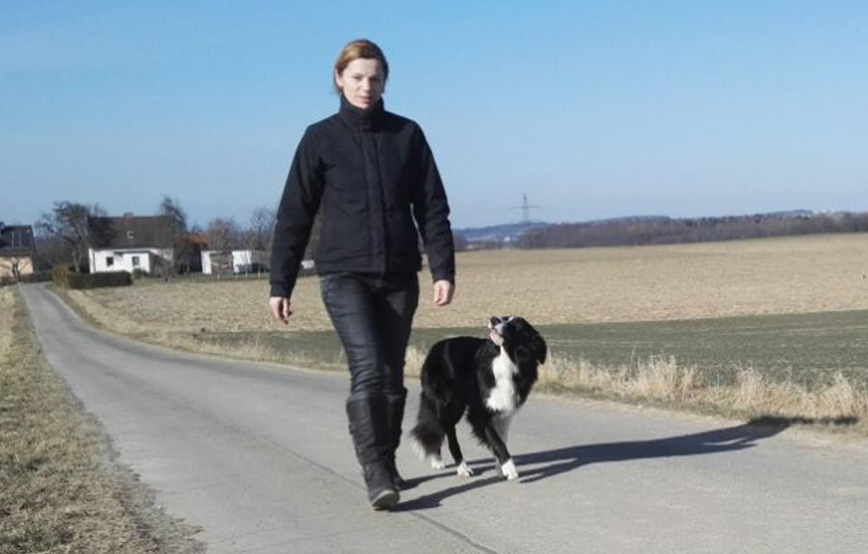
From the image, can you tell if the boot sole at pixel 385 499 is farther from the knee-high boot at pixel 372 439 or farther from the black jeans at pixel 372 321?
the black jeans at pixel 372 321

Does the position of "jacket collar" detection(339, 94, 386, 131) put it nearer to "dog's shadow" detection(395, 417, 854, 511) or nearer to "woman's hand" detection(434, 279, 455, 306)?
"woman's hand" detection(434, 279, 455, 306)

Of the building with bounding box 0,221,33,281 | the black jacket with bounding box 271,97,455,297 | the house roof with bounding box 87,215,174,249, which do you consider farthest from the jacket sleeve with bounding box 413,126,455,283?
the building with bounding box 0,221,33,281

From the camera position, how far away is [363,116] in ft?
18.2

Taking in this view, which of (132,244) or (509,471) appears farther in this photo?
(132,244)

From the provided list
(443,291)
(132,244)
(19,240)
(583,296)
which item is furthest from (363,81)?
(19,240)

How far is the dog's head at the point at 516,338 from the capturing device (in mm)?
6035

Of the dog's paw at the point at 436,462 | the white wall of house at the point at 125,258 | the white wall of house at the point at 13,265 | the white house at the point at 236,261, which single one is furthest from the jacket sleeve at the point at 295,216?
the white wall of house at the point at 13,265

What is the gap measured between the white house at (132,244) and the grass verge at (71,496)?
121 m

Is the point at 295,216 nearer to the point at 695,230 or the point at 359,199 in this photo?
the point at 359,199

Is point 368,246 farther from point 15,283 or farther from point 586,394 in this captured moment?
point 15,283

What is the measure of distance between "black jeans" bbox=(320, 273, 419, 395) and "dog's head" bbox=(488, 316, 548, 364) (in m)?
0.55

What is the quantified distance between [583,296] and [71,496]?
2223 inches

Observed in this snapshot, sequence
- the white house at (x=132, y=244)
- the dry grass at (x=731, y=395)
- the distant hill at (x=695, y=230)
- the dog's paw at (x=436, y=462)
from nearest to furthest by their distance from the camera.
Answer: the dog's paw at (x=436, y=462)
the dry grass at (x=731, y=395)
the white house at (x=132, y=244)
the distant hill at (x=695, y=230)

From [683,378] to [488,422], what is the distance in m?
5.42
